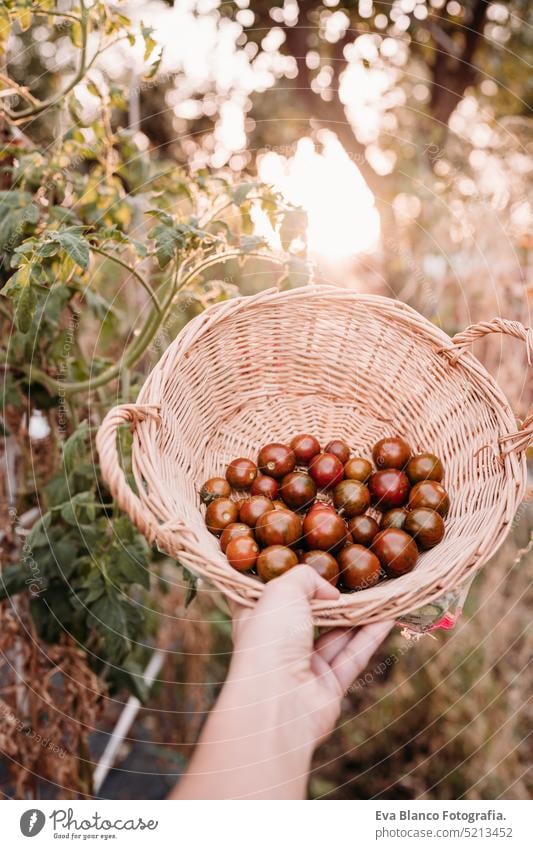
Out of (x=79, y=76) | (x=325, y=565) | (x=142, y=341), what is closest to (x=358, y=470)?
(x=325, y=565)

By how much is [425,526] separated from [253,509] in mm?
302

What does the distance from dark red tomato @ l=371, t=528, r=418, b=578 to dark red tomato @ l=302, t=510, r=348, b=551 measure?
70 mm

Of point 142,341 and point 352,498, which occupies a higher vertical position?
point 142,341

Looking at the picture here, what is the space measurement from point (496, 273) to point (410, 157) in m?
1.07

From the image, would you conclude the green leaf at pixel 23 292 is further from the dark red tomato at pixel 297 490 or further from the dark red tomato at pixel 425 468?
the dark red tomato at pixel 425 468

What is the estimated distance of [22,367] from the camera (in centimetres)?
137

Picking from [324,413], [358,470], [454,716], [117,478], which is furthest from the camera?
[454,716]

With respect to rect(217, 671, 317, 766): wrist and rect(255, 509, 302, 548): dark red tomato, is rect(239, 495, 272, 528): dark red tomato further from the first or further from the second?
rect(217, 671, 317, 766): wrist

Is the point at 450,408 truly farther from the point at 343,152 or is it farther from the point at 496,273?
the point at 343,152

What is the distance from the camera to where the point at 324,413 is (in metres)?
1.50

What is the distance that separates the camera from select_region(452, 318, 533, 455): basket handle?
1097mm

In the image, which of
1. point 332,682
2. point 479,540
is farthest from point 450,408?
point 332,682
